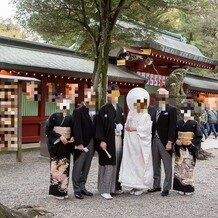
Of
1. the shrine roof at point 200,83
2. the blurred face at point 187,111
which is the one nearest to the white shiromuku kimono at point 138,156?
the blurred face at point 187,111

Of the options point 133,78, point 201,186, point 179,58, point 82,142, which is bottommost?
point 201,186

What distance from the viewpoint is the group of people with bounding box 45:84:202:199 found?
5875mm

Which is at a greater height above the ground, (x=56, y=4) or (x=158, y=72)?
(x=56, y=4)

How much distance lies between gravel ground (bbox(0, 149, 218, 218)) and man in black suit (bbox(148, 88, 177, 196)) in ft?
0.96

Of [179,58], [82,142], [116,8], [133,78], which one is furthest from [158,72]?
[82,142]

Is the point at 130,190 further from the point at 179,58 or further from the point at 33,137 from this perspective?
the point at 179,58

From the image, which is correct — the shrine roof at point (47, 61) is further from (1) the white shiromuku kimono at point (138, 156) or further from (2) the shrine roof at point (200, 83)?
(1) the white shiromuku kimono at point (138, 156)

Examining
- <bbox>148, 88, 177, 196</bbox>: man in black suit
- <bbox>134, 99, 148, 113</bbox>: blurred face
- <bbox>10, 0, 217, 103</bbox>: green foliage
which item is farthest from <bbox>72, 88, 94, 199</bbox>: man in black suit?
<bbox>10, 0, 217, 103</bbox>: green foliage

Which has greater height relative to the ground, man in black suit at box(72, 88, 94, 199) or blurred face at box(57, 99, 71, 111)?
blurred face at box(57, 99, 71, 111)

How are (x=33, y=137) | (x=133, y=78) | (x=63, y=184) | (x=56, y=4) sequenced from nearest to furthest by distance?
(x=63, y=184), (x=56, y=4), (x=33, y=137), (x=133, y=78)

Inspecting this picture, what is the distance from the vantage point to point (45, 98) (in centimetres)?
1300

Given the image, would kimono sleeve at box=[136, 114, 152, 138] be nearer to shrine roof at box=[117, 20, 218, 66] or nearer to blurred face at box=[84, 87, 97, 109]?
blurred face at box=[84, 87, 97, 109]

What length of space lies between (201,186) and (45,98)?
7.11m

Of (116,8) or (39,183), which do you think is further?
(116,8)
